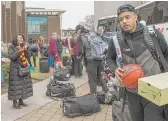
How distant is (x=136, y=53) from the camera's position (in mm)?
3289

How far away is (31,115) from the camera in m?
6.61

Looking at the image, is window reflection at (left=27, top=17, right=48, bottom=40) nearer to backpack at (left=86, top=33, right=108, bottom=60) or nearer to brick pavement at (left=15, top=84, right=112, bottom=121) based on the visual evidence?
backpack at (left=86, top=33, right=108, bottom=60)

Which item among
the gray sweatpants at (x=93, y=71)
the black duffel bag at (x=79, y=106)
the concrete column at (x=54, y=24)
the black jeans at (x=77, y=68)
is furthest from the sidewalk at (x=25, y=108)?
the concrete column at (x=54, y=24)

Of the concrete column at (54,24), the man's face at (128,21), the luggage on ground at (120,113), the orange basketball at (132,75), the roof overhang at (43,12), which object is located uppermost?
the roof overhang at (43,12)

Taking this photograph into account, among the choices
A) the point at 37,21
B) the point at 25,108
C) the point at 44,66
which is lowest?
the point at 25,108

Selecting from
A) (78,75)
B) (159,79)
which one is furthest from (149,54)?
(78,75)

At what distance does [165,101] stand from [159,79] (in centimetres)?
24

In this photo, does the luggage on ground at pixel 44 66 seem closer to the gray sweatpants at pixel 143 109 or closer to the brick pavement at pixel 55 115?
the brick pavement at pixel 55 115

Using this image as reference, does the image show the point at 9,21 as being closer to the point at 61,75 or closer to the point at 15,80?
the point at 61,75

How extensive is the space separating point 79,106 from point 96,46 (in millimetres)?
1707

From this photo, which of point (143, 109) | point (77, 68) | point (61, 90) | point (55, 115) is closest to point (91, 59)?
point (61, 90)

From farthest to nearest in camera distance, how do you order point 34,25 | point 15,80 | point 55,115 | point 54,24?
point 54,24
point 34,25
point 15,80
point 55,115

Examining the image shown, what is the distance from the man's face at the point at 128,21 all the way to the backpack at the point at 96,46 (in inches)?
160

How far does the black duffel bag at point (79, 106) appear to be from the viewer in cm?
631
